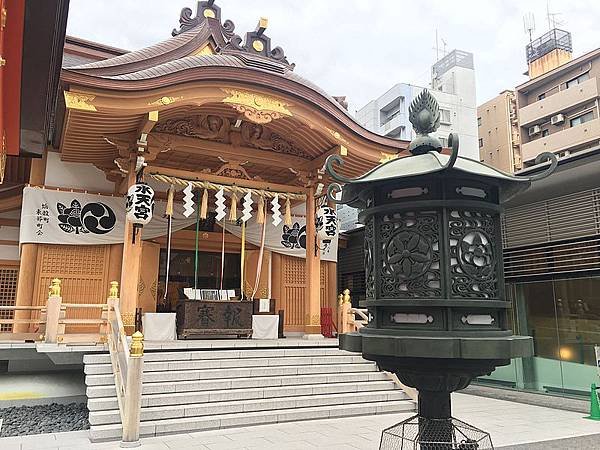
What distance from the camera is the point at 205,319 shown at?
1029 centimetres

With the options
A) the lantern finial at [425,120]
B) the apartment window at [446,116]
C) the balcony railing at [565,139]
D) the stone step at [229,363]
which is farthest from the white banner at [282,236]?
the apartment window at [446,116]

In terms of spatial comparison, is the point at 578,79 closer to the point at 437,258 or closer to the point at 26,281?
the point at 26,281

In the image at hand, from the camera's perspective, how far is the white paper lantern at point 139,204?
8969mm

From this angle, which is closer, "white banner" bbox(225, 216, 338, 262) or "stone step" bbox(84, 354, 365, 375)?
"stone step" bbox(84, 354, 365, 375)

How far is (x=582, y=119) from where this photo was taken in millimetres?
27172

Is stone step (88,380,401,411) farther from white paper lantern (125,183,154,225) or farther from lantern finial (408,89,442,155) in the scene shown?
lantern finial (408,89,442,155)

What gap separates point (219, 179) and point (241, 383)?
4680 mm

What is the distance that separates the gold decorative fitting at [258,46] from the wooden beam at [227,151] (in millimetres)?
2743

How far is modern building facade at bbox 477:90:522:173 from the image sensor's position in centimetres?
3234

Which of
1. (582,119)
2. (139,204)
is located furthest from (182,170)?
(582,119)

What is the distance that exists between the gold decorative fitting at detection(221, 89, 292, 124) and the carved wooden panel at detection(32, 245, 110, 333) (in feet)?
14.8

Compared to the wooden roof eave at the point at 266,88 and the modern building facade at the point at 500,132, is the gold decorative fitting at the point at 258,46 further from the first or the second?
the modern building facade at the point at 500,132

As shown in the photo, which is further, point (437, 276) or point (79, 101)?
point (79, 101)

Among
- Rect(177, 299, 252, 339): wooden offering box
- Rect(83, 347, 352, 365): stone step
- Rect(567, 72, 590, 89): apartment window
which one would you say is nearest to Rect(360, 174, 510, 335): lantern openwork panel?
Rect(83, 347, 352, 365): stone step
